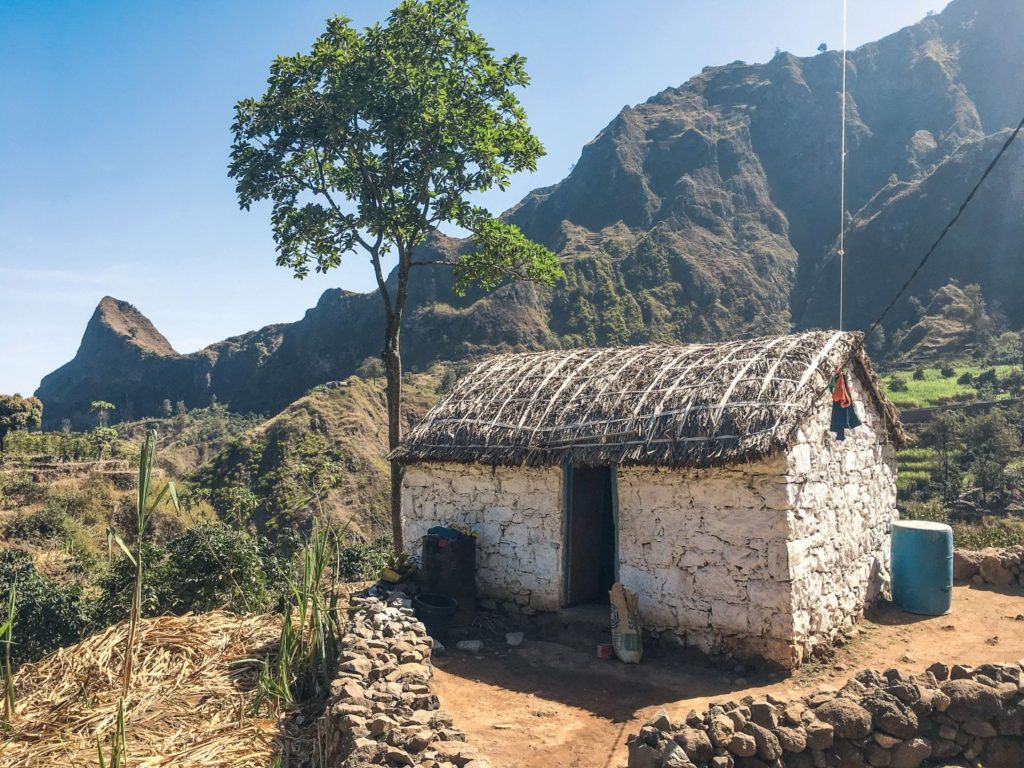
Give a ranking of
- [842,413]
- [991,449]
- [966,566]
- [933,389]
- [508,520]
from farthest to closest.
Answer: [933,389]
[991,449]
[966,566]
[508,520]
[842,413]

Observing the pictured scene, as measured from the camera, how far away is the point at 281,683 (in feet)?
20.0

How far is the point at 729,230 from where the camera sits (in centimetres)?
5991

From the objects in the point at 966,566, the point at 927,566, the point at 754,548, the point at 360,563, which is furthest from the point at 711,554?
the point at 360,563

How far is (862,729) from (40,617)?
8.07m

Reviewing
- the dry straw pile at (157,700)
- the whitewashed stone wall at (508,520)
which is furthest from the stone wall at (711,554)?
the dry straw pile at (157,700)

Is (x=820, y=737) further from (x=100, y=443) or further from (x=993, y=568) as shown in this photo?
(x=100, y=443)

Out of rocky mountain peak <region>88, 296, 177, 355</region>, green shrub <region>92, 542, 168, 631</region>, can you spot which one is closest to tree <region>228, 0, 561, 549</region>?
green shrub <region>92, 542, 168, 631</region>

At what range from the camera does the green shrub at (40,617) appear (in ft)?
25.4

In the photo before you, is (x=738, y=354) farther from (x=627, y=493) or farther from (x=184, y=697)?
(x=184, y=697)

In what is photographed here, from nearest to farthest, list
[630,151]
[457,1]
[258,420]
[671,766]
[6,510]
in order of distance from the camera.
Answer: [671,766]
[457,1]
[6,510]
[258,420]
[630,151]

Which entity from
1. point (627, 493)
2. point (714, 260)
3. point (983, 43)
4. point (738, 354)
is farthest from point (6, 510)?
point (983, 43)

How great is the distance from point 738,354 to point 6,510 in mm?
17087

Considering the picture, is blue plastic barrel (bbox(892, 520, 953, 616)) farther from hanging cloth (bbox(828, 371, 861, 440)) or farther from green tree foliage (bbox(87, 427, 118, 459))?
green tree foliage (bbox(87, 427, 118, 459))

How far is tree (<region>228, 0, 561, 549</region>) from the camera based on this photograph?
11.3 meters
